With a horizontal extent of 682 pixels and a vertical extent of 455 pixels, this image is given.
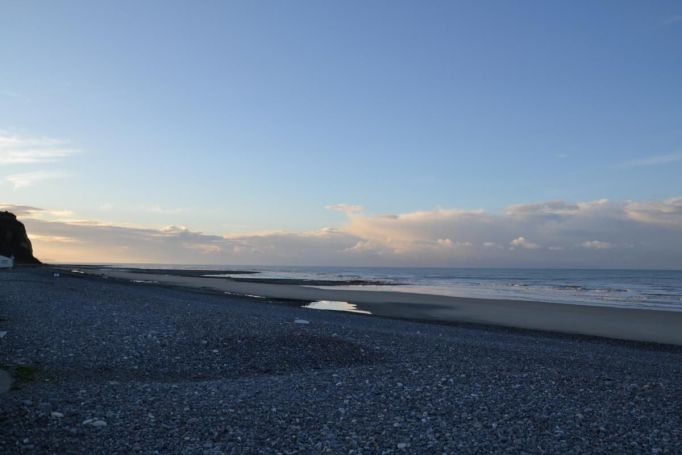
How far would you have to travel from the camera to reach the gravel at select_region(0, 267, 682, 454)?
27.6 ft

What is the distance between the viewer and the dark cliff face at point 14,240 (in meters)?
102

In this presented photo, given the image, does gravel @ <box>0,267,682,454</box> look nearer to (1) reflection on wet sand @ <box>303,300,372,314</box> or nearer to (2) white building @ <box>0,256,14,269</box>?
(1) reflection on wet sand @ <box>303,300,372,314</box>

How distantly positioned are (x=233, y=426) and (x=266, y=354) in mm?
6624

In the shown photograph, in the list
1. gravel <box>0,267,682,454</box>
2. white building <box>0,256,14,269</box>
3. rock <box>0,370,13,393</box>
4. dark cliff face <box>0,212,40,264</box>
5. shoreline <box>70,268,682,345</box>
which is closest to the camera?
gravel <box>0,267,682,454</box>

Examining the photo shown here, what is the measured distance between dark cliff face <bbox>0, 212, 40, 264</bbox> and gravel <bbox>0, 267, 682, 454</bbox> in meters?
97.7

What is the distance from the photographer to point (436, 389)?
11.9m

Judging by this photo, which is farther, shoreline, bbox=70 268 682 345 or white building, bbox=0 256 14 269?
white building, bbox=0 256 14 269

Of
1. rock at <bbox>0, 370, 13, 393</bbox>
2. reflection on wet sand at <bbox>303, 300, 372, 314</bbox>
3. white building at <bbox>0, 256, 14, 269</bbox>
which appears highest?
white building at <bbox>0, 256, 14, 269</bbox>

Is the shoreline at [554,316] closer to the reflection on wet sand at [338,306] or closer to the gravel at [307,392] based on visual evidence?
the reflection on wet sand at [338,306]

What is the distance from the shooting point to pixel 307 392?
37.2 feet

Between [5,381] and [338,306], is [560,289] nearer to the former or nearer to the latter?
[338,306]

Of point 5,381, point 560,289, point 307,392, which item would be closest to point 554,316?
point 307,392

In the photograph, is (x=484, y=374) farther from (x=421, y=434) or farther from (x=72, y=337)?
(x=72, y=337)

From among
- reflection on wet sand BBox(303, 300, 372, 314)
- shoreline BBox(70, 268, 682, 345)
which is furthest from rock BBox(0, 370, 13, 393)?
reflection on wet sand BBox(303, 300, 372, 314)
